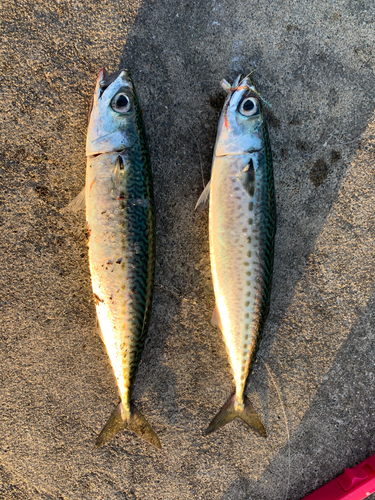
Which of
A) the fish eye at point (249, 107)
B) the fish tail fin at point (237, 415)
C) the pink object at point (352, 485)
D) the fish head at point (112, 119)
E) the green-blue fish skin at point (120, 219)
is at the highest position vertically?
the fish eye at point (249, 107)

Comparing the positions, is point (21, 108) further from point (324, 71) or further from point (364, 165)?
point (364, 165)

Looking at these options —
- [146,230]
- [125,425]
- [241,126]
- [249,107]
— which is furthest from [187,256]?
[125,425]

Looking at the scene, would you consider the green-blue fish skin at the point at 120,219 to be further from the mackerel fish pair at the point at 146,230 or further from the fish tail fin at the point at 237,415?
the fish tail fin at the point at 237,415

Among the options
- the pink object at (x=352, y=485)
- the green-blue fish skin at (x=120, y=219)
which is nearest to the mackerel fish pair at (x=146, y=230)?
the green-blue fish skin at (x=120, y=219)

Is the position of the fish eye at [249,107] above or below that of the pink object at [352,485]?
above

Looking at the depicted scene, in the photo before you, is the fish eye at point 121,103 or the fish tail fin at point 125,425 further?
the fish tail fin at point 125,425

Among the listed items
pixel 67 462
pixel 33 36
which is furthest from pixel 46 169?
pixel 67 462

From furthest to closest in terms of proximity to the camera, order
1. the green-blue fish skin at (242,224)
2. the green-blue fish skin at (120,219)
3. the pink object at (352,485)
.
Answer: the pink object at (352,485), the green-blue fish skin at (242,224), the green-blue fish skin at (120,219)
